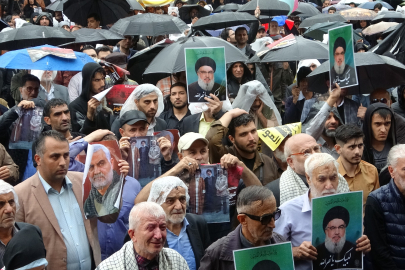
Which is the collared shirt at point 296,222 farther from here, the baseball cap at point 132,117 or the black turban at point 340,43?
the black turban at point 340,43

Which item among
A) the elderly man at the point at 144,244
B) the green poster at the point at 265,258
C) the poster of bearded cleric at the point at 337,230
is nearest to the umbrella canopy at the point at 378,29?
the poster of bearded cleric at the point at 337,230

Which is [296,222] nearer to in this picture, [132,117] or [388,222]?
[388,222]

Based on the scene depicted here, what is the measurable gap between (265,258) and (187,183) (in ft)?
4.39

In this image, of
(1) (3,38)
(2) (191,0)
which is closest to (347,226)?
(1) (3,38)

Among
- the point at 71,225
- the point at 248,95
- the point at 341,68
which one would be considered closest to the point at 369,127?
the point at 341,68

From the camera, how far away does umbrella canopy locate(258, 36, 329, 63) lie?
924 cm

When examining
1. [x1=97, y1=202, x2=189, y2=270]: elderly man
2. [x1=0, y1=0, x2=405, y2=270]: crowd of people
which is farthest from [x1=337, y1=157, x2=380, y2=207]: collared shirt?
[x1=97, y1=202, x2=189, y2=270]: elderly man

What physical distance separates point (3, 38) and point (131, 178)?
526cm

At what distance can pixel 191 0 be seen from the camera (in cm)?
1945

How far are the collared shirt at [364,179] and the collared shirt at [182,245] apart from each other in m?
1.84

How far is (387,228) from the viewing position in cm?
544

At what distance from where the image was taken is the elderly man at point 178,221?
4953mm

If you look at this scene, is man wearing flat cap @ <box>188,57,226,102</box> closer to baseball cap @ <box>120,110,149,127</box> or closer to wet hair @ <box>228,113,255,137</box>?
wet hair @ <box>228,113,255,137</box>

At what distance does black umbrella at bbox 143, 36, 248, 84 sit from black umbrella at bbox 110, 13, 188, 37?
241cm
